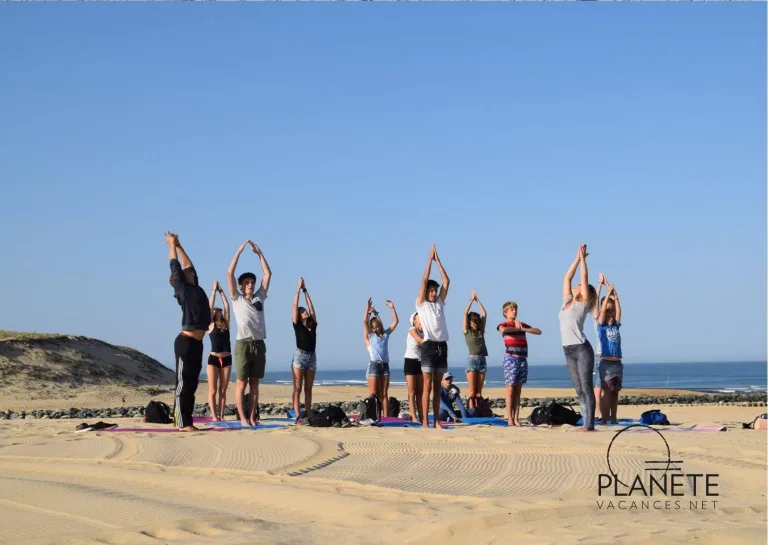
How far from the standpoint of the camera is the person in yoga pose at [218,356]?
12.9 m

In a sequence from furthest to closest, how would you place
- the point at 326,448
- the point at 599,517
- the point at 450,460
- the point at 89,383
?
the point at 89,383, the point at 326,448, the point at 450,460, the point at 599,517

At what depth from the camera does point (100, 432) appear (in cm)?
1047

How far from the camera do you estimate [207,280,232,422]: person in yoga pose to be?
12.9m

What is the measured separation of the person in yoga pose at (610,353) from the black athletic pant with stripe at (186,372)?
5.66 m

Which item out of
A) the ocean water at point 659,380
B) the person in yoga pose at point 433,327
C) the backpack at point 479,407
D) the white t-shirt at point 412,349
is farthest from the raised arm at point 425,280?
the ocean water at point 659,380

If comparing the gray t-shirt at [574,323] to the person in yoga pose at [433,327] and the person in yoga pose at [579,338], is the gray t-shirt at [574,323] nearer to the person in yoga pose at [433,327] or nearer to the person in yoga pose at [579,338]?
the person in yoga pose at [579,338]

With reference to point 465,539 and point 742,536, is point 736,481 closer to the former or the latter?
point 742,536

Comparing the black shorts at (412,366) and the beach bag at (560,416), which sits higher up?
the black shorts at (412,366)

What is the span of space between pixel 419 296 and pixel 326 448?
3.33 m

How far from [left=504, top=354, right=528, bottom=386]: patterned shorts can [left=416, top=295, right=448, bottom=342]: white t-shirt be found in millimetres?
1623

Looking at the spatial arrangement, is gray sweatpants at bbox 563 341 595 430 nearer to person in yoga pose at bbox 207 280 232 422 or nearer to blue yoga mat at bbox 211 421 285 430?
blue yoga mat at bbox 211 421 285 430

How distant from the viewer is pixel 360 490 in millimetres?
5906

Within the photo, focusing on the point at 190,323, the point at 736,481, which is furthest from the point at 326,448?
the point at 736,481

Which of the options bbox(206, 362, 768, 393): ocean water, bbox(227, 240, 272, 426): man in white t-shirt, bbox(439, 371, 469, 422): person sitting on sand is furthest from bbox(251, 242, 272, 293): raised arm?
bbox(206, 362, 768, 393): ocean water
